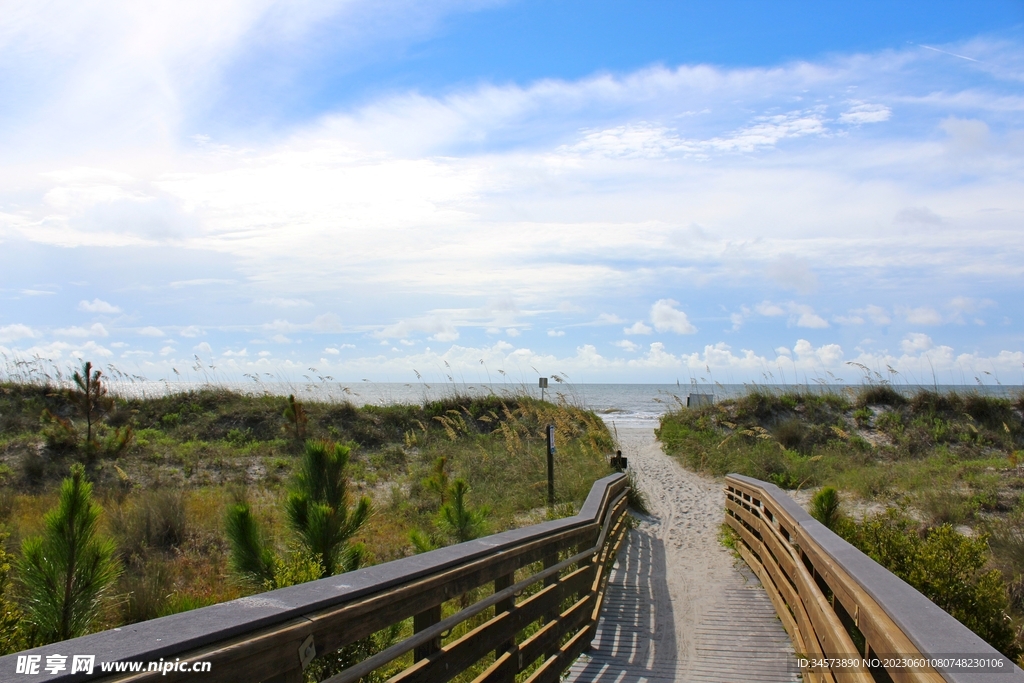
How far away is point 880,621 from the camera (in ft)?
9.45

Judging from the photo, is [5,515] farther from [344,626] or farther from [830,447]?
[830,447]

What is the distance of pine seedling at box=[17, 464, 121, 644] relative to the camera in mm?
4477

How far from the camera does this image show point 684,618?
7059mm

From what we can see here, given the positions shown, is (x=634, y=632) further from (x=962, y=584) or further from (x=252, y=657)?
(x=252, y=657)

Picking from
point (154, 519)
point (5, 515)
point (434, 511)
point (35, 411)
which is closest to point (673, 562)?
point (434, 511)

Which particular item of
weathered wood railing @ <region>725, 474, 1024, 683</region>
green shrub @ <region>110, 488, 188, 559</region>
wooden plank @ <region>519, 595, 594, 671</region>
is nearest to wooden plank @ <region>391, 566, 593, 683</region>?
wooden plank @ <region>519, 595, 594, 671</region>

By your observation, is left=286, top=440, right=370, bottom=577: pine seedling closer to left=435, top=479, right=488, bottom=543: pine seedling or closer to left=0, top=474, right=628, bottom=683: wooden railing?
left=435, top=479, right=488, bottom=543: pine seedling

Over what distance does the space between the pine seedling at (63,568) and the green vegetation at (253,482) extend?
0.29ft

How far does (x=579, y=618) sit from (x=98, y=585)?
3.54 meters

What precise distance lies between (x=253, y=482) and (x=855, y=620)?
13412 mm

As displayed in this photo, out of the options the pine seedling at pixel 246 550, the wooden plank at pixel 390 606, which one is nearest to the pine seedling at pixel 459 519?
the pine seedling at pixel 246 550

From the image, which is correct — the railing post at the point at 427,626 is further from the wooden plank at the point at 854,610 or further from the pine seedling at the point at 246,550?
the pine seedling at the point at 246,550

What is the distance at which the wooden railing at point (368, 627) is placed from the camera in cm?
176

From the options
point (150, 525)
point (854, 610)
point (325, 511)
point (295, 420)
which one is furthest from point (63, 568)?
point (295, 420)
